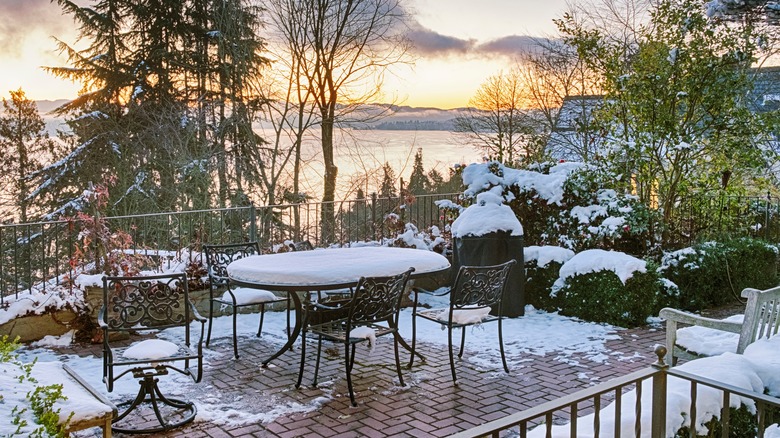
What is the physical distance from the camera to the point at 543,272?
24.6 ft

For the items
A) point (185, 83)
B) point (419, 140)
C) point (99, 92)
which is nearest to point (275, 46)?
point (419, 140)

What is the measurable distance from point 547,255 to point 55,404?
5810mm

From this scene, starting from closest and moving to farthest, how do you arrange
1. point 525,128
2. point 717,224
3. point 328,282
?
point 328,282, point 717,224, point 525,128

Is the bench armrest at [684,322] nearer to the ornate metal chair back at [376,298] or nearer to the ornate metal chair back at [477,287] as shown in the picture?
the ornate metal chair back at [477,287]

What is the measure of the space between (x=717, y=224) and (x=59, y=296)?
8584 millimetres

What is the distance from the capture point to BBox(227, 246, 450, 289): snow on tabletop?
473cm

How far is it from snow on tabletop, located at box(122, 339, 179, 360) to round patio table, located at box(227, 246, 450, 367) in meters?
0.84

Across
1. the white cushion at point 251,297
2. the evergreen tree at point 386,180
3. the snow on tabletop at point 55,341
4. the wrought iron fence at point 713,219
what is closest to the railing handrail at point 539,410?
the white cushion at point 251,297

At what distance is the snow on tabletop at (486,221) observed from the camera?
710cm

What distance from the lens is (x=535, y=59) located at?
753 inches

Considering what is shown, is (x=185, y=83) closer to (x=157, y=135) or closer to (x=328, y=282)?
(x=157, y=135)

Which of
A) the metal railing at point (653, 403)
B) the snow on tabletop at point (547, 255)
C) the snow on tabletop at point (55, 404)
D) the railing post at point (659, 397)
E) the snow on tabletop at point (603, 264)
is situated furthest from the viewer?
the snow on tabletop at point (547, 255)

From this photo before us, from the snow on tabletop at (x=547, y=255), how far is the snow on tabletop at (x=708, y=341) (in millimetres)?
2774

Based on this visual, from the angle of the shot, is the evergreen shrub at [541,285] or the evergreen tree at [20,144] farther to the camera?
the evergreen tree at [20,144]
